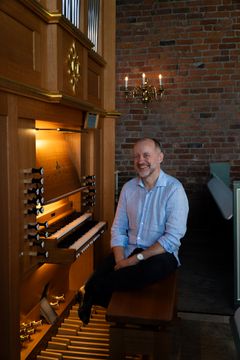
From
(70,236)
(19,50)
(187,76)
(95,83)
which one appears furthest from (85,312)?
(187,76)

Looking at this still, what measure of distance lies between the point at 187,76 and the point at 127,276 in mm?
4650

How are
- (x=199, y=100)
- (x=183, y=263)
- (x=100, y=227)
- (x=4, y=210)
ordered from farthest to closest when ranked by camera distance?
(x=199, y=100), (x=183, y=263), (x=100, y=227), (x=4, y=210)

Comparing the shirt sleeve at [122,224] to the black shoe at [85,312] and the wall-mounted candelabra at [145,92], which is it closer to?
the black shoe at [85,312]

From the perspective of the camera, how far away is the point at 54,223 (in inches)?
119

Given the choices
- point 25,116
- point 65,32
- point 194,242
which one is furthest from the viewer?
point 194,242

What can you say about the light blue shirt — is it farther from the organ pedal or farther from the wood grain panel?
the wood grain panel

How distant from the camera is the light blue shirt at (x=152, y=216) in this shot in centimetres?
278

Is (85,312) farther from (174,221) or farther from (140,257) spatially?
(174,221)

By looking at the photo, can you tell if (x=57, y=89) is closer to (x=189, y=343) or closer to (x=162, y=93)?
(x=189, y=343)

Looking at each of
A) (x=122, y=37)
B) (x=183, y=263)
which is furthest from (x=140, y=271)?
(x=122, y=37)

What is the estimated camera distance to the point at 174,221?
2768 millimetres

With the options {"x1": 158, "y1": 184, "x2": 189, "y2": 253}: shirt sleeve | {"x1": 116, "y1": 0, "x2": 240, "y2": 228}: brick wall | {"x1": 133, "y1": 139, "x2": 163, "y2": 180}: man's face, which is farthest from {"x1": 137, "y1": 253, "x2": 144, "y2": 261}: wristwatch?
{"x1": 116, "y1": 0, "x2": 240, "y2": 228}: brick wall

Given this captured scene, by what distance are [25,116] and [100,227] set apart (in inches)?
54.2

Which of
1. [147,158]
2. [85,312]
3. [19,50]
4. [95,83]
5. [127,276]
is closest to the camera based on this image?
[19,50]
